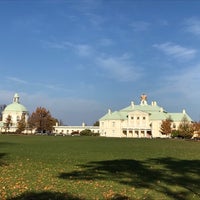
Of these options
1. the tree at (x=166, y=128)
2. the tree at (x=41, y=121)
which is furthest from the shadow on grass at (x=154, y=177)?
the tree at (x=41, y=121)

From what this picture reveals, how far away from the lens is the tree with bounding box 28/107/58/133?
15050 cm

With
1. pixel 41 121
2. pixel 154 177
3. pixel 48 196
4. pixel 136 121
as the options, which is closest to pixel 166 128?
pixel 136 121

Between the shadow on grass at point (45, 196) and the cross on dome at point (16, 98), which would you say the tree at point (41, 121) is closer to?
the cross on dome at point (16, 98)

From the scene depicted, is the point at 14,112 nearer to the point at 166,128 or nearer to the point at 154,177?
the point at 166,128

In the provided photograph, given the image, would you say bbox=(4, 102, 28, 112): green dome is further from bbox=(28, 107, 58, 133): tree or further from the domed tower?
bbox=(28, 107, 58, 133): tree

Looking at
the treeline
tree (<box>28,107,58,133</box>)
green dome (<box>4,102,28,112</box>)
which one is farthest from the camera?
green dome (<box>4,102,28,112</box>)

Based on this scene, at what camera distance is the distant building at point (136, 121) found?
507 feet

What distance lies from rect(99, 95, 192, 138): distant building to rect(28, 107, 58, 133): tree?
20.6m

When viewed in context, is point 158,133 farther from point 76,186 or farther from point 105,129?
point 76,186

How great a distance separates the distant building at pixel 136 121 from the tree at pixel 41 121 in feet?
67.5

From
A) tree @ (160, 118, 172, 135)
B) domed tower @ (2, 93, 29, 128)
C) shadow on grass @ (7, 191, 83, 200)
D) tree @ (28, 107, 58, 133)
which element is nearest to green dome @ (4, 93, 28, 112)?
domed tower @ (2, 93, 29, 128)

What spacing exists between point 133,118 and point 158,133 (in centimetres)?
1136

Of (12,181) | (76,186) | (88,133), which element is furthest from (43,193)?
(88,133)

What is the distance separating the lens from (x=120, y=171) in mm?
20328
